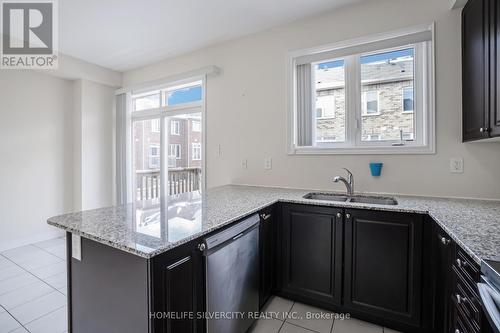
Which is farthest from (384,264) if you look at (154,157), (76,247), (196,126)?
(154,157)

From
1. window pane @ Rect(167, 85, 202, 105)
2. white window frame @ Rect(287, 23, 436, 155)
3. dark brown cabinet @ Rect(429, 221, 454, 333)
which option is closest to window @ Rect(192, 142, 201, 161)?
window pane @ Rect(167, 85, 202, 105)

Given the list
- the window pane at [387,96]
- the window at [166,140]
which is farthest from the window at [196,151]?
the window pane at [387,96]

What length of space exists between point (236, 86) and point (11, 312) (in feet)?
9.97

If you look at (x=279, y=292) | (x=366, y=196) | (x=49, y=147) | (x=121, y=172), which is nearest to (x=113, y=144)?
(x=121, y=172)

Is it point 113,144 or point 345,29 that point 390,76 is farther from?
point 113,144

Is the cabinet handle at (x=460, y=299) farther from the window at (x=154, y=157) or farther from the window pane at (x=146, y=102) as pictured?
the window pane at (x=146, y=102)

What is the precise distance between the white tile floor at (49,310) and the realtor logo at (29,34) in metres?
2.63

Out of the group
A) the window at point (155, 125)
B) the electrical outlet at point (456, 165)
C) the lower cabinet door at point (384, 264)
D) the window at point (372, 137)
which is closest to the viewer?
the lower cabinet door at point (384, 264)

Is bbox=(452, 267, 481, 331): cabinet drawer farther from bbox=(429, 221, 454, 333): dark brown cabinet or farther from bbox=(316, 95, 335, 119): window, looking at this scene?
bbox=(316, 95, 335, 119): window

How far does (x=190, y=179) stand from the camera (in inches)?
152

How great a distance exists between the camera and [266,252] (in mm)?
1977

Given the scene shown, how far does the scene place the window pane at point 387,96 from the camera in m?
2.29

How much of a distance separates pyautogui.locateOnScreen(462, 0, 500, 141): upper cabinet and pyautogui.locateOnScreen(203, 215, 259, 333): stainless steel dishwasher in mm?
1664

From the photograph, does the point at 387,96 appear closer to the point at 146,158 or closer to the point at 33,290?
the point at 146,158
